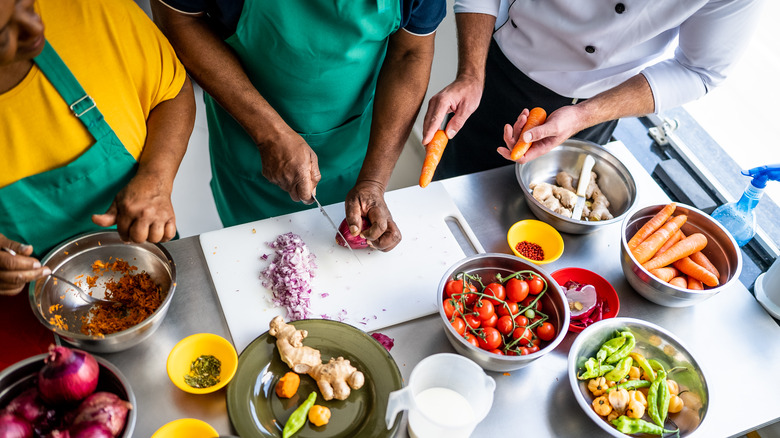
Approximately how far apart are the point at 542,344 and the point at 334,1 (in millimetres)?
1101

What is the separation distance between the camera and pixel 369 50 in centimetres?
180

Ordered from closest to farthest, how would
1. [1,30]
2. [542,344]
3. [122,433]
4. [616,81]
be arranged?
[1,30]
[122,433]
[542,344]
[616,81]

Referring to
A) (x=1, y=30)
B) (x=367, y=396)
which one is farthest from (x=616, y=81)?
(x=1, y=30)

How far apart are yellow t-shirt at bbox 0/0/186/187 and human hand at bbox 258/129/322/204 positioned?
37 cm

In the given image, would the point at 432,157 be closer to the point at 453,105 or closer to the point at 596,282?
the point at 453,105

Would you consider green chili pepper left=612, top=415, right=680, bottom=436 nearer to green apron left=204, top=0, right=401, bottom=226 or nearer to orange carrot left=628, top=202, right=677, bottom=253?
orange carrot left=628, top=202, right=677, bottom=253

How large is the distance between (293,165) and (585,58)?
107cm

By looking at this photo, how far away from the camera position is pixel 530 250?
1.77 metres

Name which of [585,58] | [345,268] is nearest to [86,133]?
[345,268]

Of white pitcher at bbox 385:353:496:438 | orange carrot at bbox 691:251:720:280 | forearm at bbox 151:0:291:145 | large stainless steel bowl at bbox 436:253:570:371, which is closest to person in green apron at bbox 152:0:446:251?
forearm at bbox 151:0:291:145

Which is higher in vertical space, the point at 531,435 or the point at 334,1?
the point at 334,1

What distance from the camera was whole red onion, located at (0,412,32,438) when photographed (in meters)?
1.06

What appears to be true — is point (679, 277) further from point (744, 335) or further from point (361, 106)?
point (361, 106)

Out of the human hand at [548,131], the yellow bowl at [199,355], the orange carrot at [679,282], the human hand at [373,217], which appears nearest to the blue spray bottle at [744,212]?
the orange carrot at [679,282]
